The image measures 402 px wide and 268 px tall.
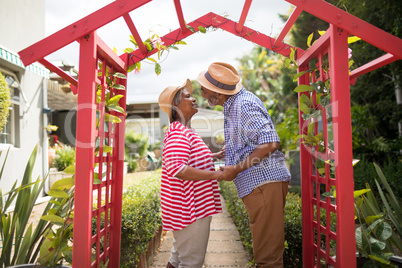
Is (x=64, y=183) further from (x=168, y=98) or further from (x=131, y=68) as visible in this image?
(x=131, y=68)

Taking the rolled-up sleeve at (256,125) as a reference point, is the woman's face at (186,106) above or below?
above

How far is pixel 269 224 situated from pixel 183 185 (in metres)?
0.71

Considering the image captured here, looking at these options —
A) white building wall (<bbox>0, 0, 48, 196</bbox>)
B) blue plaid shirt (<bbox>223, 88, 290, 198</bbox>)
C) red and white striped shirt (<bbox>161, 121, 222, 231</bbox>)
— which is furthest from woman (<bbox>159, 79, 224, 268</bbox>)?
white building wall (<bbox>0, 0, 48, 196</bbox>)

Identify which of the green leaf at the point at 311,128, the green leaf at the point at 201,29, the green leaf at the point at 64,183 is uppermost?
the green leaf at the point at 201,29

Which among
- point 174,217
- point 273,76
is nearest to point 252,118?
point 174,217

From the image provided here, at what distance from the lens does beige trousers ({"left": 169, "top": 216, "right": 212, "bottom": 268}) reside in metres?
2.34

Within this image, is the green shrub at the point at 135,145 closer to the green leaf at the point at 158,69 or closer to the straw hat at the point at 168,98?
the green leaf at the point at 158,69

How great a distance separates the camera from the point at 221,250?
4.27m

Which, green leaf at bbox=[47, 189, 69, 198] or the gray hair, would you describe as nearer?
green leaf at bbox=[47, 189, 69, 198]

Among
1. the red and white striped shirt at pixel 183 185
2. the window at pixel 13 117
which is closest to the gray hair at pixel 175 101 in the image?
the red and white striped shirt at pixel 183 185

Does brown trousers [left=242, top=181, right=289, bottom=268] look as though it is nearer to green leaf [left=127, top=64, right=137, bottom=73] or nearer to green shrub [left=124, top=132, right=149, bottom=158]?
green leaf [left=127, top=64, right=137, bottom=73]

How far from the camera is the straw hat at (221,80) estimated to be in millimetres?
2630

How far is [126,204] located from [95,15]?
2.26 m

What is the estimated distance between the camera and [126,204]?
370cm
